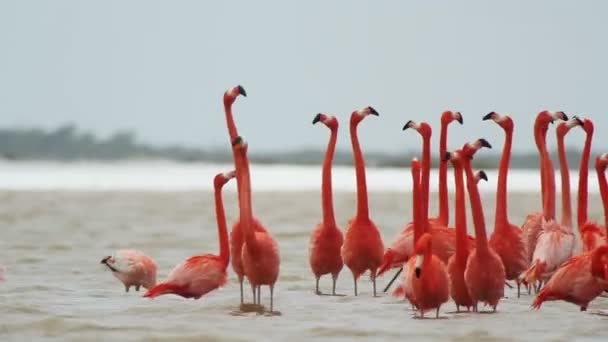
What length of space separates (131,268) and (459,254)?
2.74m

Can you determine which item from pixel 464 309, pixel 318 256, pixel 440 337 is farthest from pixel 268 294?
pixel 440 337

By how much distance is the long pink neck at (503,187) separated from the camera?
431 inches

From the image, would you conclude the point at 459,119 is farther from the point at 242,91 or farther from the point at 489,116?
the point at 242,91

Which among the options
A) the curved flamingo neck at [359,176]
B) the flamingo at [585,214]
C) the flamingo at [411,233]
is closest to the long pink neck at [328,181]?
the curved flamingo neck at [359,176]

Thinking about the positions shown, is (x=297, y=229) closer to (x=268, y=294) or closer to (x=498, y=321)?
(x=268, y=294)

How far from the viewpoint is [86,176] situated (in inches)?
1946

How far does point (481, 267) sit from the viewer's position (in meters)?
9.94

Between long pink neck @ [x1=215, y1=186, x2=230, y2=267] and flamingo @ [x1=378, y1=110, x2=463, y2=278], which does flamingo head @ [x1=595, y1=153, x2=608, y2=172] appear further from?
long pink neck @ [x1=215, y1=186, x2=230, y2=267]

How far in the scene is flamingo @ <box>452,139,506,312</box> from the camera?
9.94 meters

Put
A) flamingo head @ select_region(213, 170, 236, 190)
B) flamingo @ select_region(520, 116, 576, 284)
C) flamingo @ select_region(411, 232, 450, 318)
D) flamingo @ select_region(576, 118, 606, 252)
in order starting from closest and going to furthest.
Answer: flamingo @ select_region(411, 232, 450, 318) < flamingo head @ select_region(213, 170, 236, 190) < flamingo @ select_region(520, 116, 576, 284) < flamingo @ select_region(576, 118, 606, 252)

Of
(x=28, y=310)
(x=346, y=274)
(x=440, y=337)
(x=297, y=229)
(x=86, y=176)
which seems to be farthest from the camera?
(x=86, y=176)

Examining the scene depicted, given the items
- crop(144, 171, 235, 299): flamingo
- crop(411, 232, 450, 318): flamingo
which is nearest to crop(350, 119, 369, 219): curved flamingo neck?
crop(144, 171, 235, 299): flamingo

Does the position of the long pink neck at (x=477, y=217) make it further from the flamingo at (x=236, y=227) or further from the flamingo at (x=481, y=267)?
the flamingo at (x=236, y=227)

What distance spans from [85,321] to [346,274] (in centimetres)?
424
